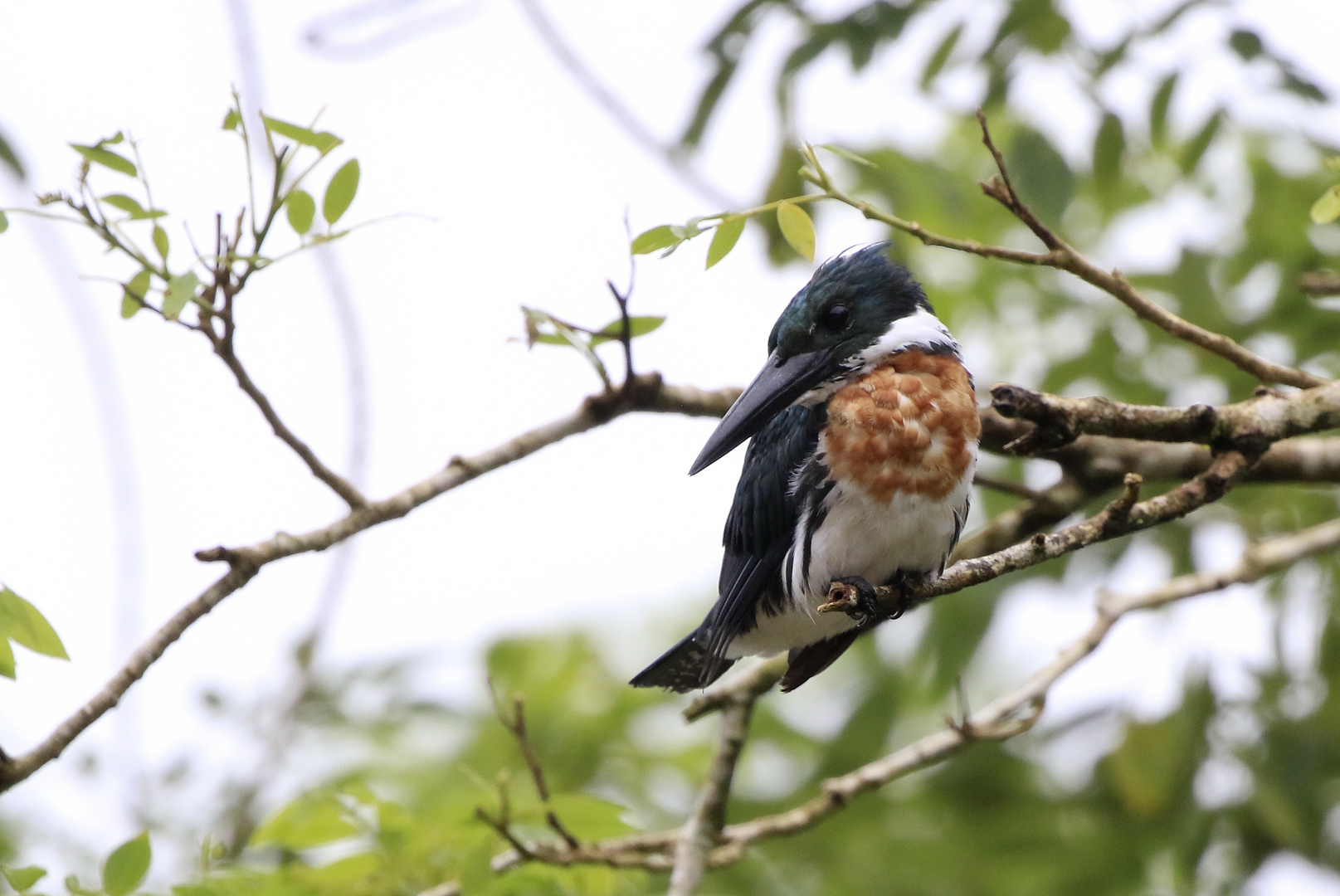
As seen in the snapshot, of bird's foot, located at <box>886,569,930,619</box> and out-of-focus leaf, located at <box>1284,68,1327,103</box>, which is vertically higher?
out-of-focus leaf, located at <box>1284,68,1327,103</box>

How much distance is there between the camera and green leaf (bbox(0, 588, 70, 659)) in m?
2.10

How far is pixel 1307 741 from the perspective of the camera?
13.2ft

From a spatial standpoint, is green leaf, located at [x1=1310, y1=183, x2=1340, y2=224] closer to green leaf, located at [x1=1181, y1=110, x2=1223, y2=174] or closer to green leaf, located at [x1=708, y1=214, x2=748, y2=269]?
green leaf, located at [x1=708, y1=214, x2=748, y2=269]

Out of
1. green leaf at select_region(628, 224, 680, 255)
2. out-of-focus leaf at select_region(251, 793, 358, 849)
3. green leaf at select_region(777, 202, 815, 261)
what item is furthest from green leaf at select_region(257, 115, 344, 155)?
out-of-focus leaf at select_region(251, 793, 358, 849)

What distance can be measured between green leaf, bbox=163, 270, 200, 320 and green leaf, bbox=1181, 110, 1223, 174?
10.7 ft

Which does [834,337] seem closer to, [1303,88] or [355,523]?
[355,523]

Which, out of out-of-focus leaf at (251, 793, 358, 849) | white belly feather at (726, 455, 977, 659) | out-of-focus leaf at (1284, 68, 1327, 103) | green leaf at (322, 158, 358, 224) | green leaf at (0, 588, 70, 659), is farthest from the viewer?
out-of-focus leaf at (1284, 68, 1327, 103)

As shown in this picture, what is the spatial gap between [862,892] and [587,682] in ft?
4.52

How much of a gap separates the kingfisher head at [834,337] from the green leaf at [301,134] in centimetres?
99

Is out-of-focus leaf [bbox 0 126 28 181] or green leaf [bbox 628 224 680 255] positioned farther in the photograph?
out-of-focus leaf [bbox 0 126 28 181]

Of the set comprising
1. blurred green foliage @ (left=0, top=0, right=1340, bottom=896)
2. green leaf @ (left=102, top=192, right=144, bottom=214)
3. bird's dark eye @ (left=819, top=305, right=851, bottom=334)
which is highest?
green leaf @ (left=102, top=192, right=144, bottom=214)

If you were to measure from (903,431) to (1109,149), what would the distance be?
177cm

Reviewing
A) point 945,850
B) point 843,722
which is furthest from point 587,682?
point 945,850

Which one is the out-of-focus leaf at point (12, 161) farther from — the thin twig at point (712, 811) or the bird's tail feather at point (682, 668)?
the thin twig at point (712, 811)
